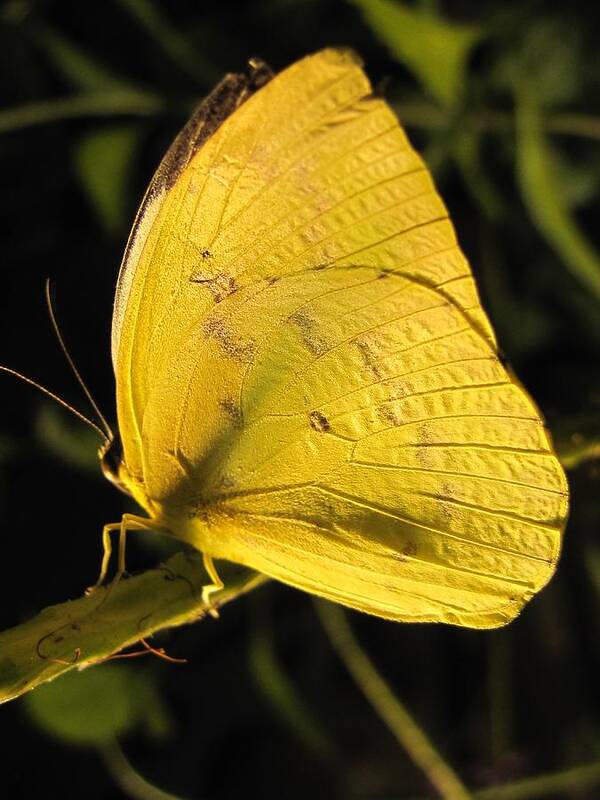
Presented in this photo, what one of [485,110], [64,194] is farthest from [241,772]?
[485,110]

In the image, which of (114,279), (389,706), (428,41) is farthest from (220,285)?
(389,706)

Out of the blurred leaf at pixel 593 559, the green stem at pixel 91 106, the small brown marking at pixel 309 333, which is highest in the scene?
the green stem at pixel 91 106

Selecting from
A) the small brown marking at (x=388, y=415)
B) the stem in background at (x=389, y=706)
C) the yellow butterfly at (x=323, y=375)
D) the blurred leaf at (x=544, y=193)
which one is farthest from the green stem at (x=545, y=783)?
the blurred leaf at (x=544, y=193)

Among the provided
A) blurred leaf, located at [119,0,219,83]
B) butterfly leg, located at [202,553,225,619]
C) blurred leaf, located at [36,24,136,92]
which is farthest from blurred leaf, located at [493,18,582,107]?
butterfly leg, located at [202,553,225,619]

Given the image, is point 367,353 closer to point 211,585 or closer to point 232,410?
point 232,410

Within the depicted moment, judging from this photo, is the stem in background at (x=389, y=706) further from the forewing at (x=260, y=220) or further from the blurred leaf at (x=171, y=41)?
the blurred leaf at (x=171, y=41)

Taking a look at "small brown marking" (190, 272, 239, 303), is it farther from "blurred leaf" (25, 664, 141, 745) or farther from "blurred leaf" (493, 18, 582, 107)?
"blurred leaf" (493, 18, 582, 107)

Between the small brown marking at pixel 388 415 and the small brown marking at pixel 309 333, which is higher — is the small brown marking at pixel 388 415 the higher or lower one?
the lower one
